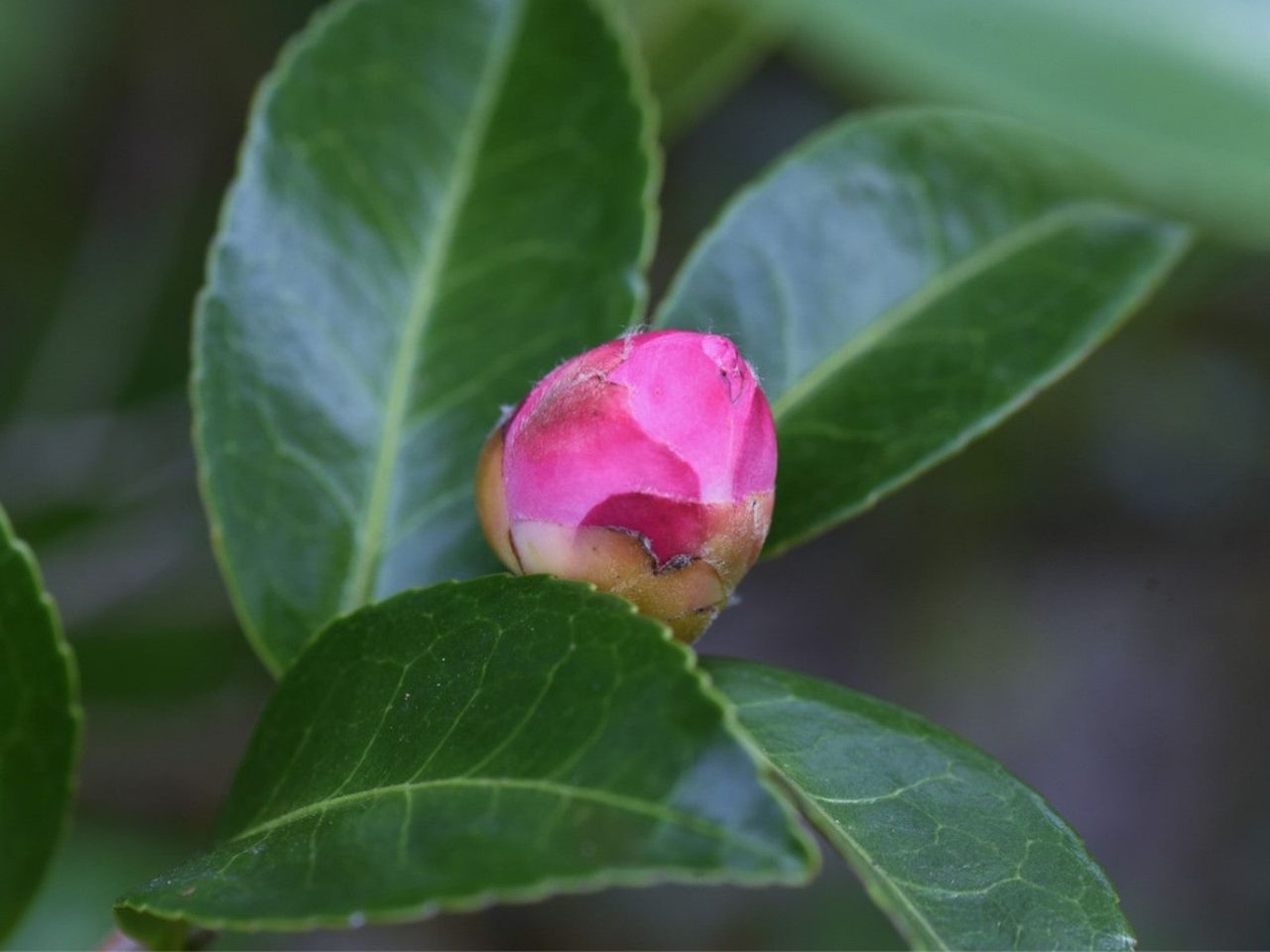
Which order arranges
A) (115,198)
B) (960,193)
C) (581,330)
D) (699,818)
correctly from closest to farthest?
(699,818)
(581,330)
(960,193)
(115,198)

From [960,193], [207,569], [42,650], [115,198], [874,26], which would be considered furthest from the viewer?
[115,198]

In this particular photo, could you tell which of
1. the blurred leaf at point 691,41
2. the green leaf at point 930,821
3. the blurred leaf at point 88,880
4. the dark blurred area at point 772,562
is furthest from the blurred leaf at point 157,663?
the green leaf at point 930,821

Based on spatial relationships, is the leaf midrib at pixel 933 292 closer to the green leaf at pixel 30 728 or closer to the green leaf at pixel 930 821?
the green leaf at pixel 930 821

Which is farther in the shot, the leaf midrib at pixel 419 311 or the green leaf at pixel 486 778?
the leaf midrib at pixel 419 311

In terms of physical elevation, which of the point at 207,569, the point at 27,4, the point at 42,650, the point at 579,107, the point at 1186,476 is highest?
the point at 27,4

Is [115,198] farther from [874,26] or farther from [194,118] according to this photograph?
[874,26]

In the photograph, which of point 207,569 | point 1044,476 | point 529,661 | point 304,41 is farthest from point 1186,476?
point 529,661

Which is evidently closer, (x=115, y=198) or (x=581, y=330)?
(x=581, y=330)

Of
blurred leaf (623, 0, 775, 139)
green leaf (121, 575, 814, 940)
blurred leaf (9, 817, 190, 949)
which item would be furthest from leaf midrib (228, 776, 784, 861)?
blurred leaf (623, 0, 775, 139)
